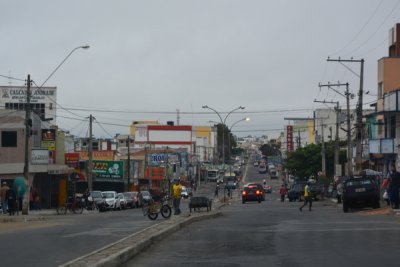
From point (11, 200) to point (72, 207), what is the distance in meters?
7.20

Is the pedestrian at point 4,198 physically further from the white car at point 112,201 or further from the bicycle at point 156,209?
the white car at point 112,201

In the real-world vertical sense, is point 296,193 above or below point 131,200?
above

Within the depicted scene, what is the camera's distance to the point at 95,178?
2921 inches

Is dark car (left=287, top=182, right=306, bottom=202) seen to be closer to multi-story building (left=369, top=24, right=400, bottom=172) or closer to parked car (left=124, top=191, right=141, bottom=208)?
multi-story building (left=369, top=24, right=400, bottom=172)

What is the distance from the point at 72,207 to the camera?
44531mm

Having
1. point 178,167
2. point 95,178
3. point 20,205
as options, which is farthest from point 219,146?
point 20,205

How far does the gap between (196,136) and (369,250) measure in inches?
5676

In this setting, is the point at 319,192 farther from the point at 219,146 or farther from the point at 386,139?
the point at 219,146

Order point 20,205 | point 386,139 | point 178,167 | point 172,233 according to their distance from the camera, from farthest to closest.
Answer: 1. point 178,167
2. point 386,139
3. point 20,205
4. point 172,233

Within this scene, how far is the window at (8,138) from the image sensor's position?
51.8 metres

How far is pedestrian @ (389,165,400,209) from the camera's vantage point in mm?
28938

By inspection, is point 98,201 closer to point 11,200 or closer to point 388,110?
point 11,200

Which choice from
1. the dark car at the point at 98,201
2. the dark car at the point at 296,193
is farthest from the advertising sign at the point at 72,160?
the dark car at the point at 296,193

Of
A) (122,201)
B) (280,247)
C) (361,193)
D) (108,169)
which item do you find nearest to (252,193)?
(122,201)
